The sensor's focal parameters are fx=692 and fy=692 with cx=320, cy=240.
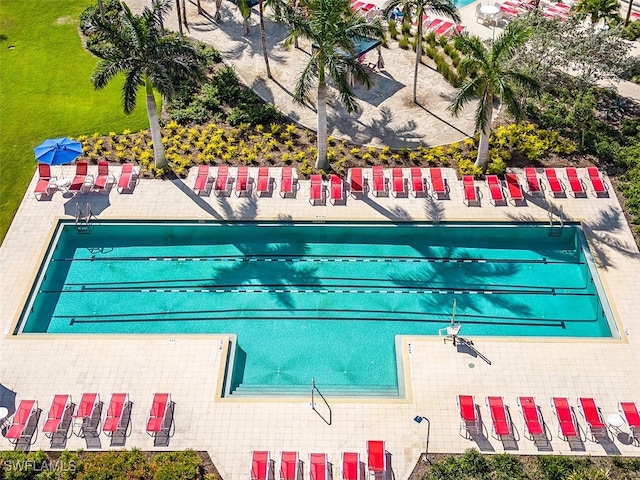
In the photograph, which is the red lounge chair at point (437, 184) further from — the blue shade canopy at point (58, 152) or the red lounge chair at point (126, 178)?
the blue shade canopy at point (58, 152)

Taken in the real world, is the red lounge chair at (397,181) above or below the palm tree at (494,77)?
below

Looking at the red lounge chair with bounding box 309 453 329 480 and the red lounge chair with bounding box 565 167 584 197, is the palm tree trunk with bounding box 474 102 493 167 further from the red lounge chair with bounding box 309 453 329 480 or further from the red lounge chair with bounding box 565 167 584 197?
the red lounge chair with bounding box 309 453 329 480

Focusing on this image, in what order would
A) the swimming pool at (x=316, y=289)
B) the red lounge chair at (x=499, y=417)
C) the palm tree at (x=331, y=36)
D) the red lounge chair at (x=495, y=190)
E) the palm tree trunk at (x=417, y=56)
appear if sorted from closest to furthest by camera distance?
the red lounge chair at (x=499, y=417)
the swimming pool at (x=316, y=289)
the palm tree at (x=331, y=36)
the red lounge chair at (x=495, y=190)
the palm tree trunk at (x=417, y=56)

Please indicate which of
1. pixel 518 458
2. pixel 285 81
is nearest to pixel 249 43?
pixel 285 81

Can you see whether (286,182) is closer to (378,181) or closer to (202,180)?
(202,180)

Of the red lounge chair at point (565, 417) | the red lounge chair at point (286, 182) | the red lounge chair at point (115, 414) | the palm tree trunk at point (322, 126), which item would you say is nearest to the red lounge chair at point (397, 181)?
the palm tree trunk at point (322, 126)
